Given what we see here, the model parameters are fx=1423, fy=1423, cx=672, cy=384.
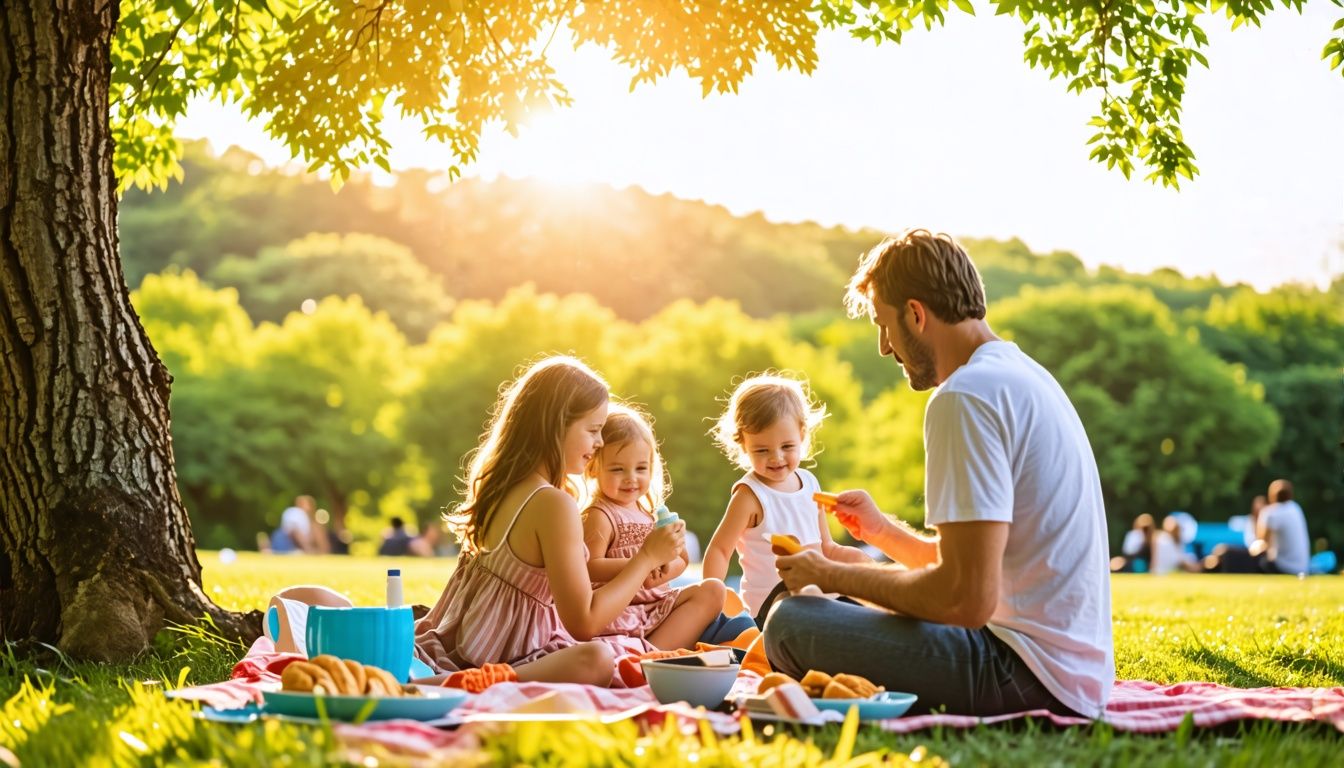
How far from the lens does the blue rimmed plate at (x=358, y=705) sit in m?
3.45

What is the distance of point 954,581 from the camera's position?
3.67m

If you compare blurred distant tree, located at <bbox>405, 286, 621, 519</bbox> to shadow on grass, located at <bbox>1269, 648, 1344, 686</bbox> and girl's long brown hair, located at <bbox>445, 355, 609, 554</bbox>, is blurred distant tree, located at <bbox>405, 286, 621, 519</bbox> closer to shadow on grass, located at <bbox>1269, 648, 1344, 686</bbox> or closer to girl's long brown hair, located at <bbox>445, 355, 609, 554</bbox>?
shadow on grass, located at <bbox>1269, 648, 1344, 686</bbox>

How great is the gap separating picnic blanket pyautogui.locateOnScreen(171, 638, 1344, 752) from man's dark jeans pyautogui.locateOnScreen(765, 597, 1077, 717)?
0.22 feet

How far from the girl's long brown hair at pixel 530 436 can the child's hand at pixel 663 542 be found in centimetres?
46

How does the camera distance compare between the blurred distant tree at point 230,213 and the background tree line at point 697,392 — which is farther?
the blurred distant tree at point 230,213

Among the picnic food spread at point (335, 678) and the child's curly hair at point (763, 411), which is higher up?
the child's curly hair at point (763, 411)

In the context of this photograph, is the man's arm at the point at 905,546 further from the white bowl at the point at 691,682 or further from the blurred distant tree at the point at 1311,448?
the blurred distant tree at the point at 1311,448

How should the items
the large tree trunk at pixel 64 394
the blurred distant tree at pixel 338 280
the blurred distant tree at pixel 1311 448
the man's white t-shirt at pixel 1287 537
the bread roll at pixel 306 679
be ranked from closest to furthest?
the bread roll at pixel 306 679 < the large tree trunk at pixel 64 394 < the man's white t-shirt at pixel 1287 537 < the blurred distant tree at pixel 1311 448 < the blurred distant tree at pixel 338 280

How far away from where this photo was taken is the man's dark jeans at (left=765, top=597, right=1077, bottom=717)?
12.8ft

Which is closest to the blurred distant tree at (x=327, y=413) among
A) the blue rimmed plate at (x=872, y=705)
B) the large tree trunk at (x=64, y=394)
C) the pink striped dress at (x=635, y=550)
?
the large tree trunk at (x=64, y=394)

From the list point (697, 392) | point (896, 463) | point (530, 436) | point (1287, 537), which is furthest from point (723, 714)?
point (896, 463)

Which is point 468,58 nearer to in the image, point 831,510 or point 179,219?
point 831,510

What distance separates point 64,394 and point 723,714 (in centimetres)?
351

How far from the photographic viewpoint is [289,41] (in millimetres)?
7922
